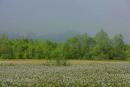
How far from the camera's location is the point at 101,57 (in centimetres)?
8162

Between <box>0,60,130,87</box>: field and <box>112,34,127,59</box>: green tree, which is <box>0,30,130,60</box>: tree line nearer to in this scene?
<box>112,34,127,59</box>: green tree

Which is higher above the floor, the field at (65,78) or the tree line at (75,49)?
the tree line at (75,49)

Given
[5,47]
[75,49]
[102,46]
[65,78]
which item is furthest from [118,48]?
[65,78]

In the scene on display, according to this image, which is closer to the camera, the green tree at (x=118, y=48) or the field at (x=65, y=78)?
the field at (x=65, y=78)

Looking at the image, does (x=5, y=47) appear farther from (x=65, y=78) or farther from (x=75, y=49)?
(x=65, y=78)

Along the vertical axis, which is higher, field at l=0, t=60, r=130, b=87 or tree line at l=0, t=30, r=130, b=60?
tree line at l=0, t=30, r=130, b=60

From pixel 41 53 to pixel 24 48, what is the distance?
566 centimetres

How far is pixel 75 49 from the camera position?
86.1 meters

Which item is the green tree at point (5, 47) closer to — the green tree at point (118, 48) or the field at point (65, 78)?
the green tree at point (118, 48)

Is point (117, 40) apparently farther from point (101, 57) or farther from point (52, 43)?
point (52, 43)

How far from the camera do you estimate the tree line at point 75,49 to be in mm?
83500

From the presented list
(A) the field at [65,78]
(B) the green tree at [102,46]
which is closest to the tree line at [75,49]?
(B) the green tree at [102,46]

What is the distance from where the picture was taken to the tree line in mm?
83500

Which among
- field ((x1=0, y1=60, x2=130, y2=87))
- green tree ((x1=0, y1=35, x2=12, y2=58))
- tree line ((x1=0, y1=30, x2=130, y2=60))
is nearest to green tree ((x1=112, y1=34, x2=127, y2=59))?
tree line ((x1=0, y1=30, x2=130, y2=60))
